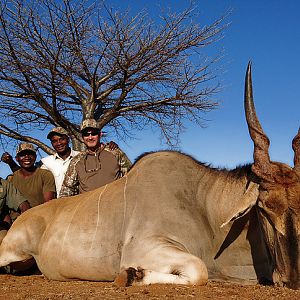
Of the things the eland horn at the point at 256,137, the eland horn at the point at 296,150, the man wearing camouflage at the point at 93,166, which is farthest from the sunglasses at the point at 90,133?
the eland horn at the point at 296,150

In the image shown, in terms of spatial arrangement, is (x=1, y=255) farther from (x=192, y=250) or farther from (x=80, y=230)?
(x=192, y=250)

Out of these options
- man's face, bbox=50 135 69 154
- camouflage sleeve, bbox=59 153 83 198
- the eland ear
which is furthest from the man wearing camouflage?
the eland ear

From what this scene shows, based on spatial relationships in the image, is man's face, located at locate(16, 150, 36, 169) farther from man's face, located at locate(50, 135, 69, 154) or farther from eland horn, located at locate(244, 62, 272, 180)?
eland horn, located at locate(244, 62, 272, 180)

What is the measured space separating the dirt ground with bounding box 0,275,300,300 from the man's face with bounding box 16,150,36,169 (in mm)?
2892

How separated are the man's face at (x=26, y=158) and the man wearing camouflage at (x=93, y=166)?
1036 mm

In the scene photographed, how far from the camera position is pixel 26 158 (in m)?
7.44

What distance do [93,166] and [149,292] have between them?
2751mm

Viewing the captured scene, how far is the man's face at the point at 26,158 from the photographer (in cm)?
740

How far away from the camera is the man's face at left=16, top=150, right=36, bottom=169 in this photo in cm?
740

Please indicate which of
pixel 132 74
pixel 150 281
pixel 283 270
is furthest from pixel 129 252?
pixel 132 74

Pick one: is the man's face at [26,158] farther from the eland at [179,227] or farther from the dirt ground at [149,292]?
the dirt ground at [149,292]

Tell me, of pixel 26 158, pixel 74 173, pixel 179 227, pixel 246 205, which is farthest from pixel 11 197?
pixel 246 205

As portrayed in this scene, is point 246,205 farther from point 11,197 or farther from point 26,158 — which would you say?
point 26,158

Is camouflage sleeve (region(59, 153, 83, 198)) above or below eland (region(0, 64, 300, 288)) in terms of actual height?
above
